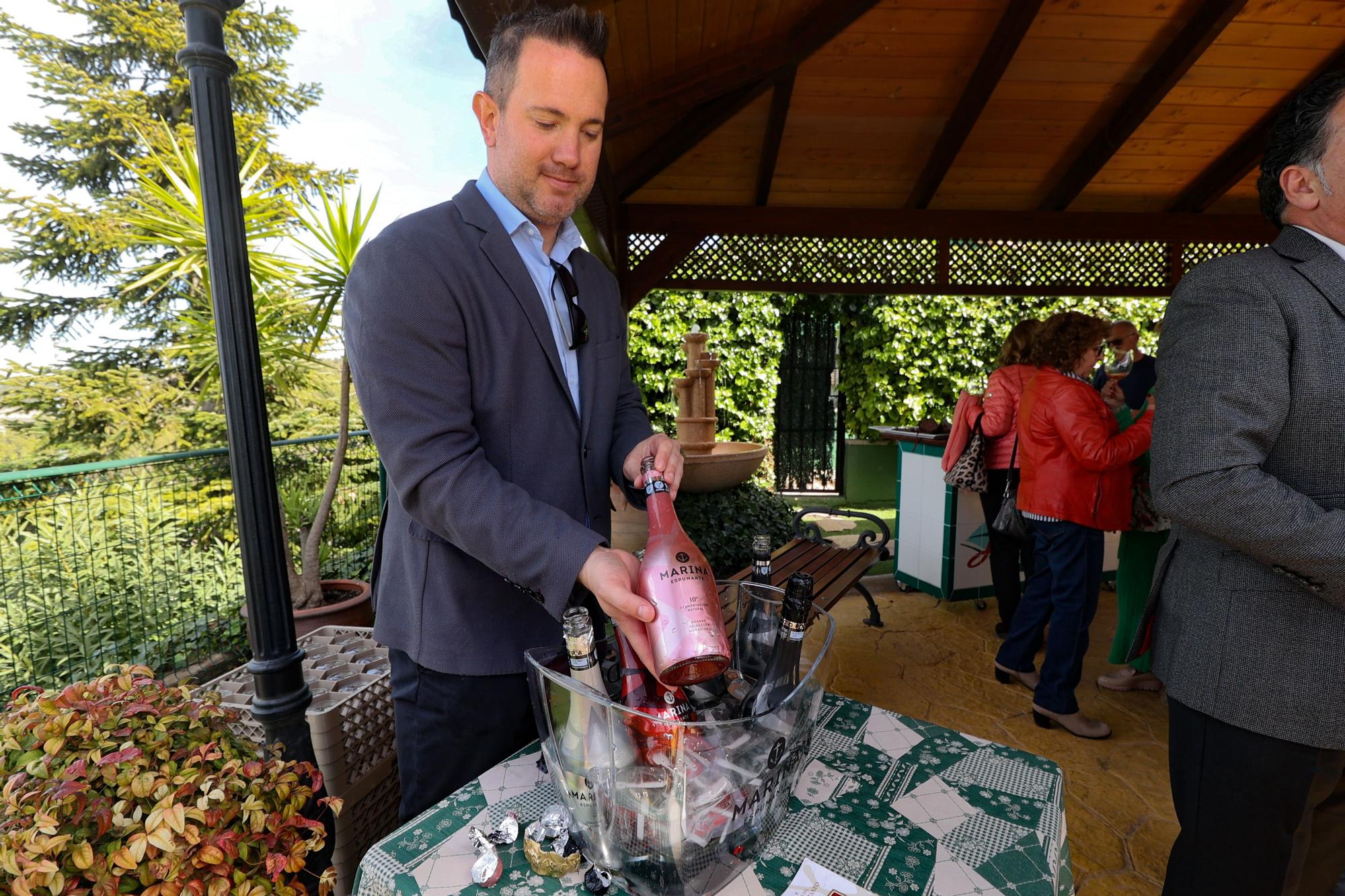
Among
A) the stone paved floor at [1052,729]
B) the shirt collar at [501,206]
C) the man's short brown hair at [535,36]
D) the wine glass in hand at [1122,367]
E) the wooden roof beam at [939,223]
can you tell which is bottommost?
the stone paved floor at [1052,729]

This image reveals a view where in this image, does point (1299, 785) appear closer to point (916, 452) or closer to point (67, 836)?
point (67, 836)

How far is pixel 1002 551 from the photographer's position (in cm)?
395

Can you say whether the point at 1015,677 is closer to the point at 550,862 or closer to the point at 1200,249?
the point at 550,862

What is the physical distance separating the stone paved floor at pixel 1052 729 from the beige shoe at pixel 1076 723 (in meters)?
0.03

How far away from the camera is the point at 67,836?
78 cm

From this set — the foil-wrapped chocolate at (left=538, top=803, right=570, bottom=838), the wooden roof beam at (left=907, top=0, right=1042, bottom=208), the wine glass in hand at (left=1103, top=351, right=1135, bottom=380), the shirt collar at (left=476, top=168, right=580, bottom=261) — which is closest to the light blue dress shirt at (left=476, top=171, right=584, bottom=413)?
the shirt collar at (left=476, top=168, right=580, bottom=261)

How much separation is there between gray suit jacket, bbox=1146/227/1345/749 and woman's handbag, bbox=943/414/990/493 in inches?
109

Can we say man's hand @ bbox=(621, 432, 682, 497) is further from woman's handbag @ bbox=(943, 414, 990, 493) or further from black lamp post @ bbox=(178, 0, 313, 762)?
woman's handbag @ bbox=(943, 414, 990, 493)

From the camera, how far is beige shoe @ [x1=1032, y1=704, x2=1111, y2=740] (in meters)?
2.99

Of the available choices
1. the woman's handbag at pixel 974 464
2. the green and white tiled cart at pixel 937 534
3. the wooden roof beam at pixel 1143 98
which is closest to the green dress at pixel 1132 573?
the woman's handbag at pixel 974 464

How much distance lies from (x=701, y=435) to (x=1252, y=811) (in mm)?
4405

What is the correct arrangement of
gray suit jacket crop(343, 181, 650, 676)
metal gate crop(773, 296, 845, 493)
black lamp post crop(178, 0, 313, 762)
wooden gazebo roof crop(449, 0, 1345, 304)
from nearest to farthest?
gray suit jacket crop(343, 181, 650, 676) → black lamp post crop(178, 0, 313, 762) → wooden gazebo roof crop(449, 0, 1345, 304) → metal gate crop(773, 296, 845, 493)

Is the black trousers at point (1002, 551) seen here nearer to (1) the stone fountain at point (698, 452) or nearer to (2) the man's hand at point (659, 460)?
(1) the stone fountain at point (698, 452)

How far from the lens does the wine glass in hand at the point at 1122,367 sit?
11.3 ft
